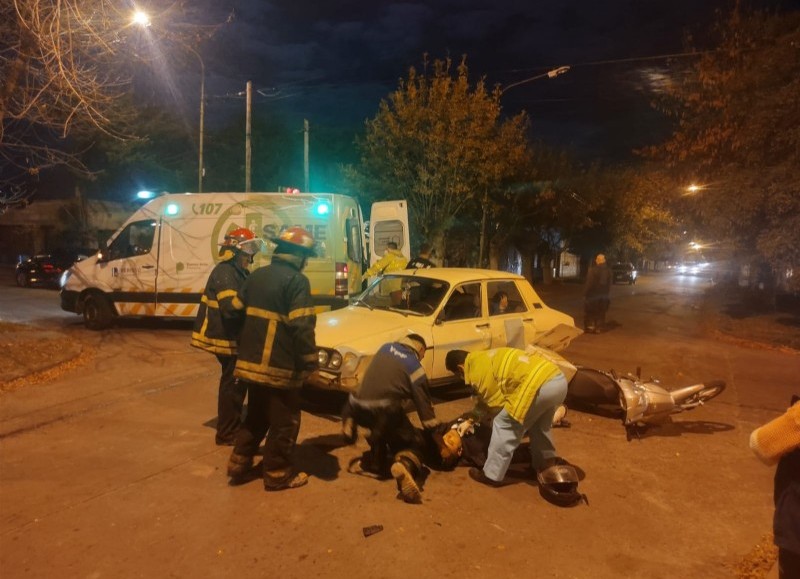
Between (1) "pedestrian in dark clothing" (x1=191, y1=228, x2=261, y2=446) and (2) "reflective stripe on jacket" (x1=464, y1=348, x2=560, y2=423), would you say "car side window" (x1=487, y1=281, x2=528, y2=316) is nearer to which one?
(2) "reflective stripe on jacket" (x1=464, y1=348, x2=560, y2=423)

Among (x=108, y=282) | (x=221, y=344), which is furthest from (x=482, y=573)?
(x=108, y=282)

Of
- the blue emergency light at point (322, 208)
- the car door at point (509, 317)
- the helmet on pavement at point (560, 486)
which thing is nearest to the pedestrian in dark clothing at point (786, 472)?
the helmet on pavement at point (560, 486)

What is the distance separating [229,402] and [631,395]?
3882 millimetres

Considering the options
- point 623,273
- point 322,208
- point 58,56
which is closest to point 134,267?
point 322,208

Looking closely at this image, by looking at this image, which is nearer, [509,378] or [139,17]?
[509,378]

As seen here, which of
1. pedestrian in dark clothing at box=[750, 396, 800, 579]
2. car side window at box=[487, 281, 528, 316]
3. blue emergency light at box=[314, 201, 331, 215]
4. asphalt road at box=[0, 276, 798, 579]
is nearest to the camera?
pedestrian in dark clothing at box=[750, 396, 800, 579]

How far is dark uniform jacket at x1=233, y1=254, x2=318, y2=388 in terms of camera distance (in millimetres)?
4426

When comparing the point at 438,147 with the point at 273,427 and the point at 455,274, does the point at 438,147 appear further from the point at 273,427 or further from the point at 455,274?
the point at 273,427

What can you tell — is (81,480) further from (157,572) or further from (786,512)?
(786,512)

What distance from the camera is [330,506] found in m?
4.40

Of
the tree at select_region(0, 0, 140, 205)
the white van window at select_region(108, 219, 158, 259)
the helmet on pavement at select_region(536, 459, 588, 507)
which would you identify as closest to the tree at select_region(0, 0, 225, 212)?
the tree at select_region(0, 0, 140, 205)

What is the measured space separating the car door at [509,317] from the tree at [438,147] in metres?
10.1

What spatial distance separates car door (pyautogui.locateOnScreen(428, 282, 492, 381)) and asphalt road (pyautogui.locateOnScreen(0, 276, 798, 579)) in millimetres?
696

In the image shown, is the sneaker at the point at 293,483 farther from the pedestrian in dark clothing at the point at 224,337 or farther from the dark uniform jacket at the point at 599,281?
the dark uniform jacket at the point at 599,281
